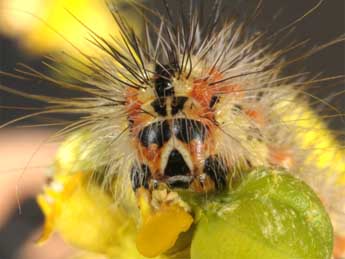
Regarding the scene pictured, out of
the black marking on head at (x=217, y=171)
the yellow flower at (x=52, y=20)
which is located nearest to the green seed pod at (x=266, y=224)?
the black marking on head at (x=217, y=171)

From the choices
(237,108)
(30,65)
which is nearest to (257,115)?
(237,108)

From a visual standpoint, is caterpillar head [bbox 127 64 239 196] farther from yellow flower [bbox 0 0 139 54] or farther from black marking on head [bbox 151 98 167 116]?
yellow flower [bbox 0 0 139 54]

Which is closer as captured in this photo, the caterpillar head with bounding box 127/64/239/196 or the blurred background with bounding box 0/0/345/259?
the caterpillar head with bounding box 127/64/239/196

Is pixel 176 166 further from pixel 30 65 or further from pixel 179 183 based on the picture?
pixel 30 65

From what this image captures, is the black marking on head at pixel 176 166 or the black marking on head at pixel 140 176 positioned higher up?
the black marking on head at pixel 176 166

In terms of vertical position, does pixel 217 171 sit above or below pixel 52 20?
below

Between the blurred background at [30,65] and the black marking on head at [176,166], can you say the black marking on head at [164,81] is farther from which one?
the blurred background at [30,65]

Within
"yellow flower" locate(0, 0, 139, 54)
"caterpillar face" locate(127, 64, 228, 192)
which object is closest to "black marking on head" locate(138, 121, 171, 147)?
"caterpillar face" locate(127, 64, 228, 192)
